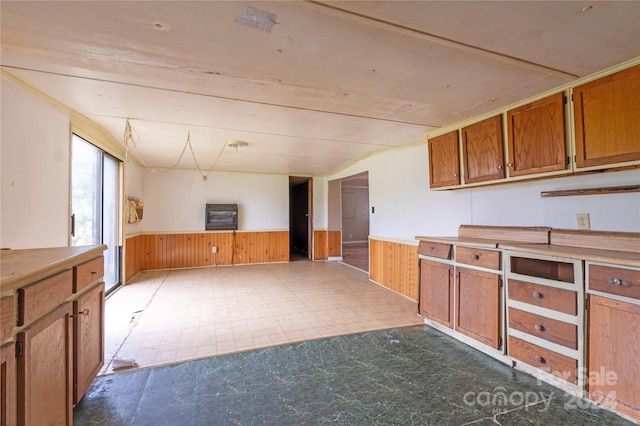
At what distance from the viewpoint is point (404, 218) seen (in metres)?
4.01

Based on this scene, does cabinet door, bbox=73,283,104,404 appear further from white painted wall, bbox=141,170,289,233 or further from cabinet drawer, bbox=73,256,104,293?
white painted wall, bbox=141,170,289,233

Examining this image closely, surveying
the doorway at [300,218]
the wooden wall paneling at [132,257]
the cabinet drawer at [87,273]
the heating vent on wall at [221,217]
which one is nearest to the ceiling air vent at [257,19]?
the cabinet drawer at [87,273]

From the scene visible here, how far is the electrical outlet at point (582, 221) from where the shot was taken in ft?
6.89

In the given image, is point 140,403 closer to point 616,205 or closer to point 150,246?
point 616,205

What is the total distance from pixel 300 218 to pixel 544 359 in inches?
294

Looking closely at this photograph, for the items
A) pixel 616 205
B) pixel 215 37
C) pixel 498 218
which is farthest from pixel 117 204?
pixel 616 205

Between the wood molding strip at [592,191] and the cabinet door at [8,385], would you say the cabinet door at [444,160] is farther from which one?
the cabinet door at [8,385]

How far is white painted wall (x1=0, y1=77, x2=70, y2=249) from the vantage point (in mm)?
1835

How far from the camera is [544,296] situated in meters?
1.91

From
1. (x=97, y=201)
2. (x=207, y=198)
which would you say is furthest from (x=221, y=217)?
(x=97, y=201)

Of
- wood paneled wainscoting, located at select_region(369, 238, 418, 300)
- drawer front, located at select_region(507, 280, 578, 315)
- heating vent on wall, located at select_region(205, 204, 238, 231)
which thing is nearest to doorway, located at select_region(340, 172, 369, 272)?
heating vent on wall, located at select_region(205, 204, 238, 231)

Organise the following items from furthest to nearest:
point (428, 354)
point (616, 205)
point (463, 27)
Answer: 1. point (428, 354)
2. point (616, 205)
3. point (463, 27)

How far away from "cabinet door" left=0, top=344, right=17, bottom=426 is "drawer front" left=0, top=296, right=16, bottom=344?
41mm

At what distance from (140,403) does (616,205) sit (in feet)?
11.2
